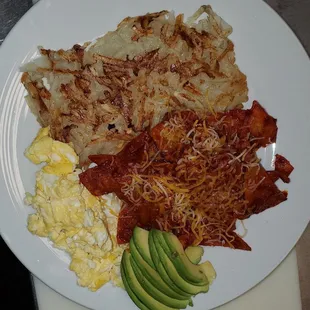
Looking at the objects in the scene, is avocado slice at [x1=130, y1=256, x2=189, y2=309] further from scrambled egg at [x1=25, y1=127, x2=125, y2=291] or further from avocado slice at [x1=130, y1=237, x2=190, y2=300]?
scrambled egg at [x1=25, y1=127, x2=125, y2=291]

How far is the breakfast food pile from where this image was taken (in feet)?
8.54

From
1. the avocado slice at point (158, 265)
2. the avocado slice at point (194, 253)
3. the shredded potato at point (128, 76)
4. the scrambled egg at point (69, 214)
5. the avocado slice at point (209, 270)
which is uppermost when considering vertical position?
the shredded potato at point (128, 76)

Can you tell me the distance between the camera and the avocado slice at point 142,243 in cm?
256

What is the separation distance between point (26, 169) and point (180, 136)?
83 cm

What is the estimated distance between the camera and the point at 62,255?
2.67m

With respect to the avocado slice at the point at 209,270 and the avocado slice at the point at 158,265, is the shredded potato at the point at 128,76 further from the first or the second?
the avocado slice at the point at 209,270

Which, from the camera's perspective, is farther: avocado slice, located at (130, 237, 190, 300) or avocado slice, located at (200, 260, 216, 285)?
avocado slice, located at (200, 260, 216, 285)

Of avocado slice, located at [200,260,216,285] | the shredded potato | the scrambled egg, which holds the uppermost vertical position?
the shredded potato

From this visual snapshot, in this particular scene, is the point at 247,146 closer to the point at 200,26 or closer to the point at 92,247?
the point at 200,26

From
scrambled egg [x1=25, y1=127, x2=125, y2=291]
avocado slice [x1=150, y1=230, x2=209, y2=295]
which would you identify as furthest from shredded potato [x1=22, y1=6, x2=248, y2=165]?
avocado slice [x1=150, y1=230, x2=209, y2=295]

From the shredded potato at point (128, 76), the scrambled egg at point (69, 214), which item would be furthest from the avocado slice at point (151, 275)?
the shredded potato at point (128, 76)

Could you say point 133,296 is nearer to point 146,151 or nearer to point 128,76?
point 146,151

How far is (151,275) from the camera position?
254cm

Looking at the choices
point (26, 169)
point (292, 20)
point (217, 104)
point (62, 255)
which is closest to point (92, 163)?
point (26, 169)
